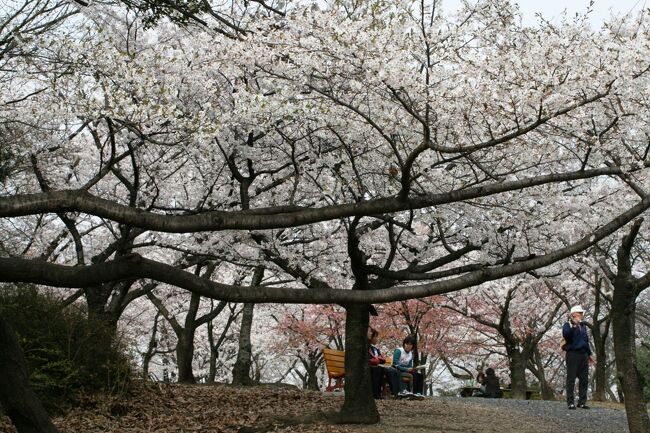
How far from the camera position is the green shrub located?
28.1 ft

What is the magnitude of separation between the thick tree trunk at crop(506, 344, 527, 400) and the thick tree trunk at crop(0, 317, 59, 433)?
15.7m

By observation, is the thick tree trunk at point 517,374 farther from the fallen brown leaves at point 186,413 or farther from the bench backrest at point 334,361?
the fallen brown leaves at point 186,413

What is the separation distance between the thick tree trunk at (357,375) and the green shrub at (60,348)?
9.40 feet

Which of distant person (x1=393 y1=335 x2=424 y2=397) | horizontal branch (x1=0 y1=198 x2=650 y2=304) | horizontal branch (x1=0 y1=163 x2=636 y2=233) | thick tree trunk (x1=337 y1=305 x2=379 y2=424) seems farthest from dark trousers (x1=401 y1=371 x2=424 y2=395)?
horizontal branch (x1=0 y1=163 x2=636 y2=233)

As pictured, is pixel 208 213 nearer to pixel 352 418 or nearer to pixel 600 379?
pixel 352 418

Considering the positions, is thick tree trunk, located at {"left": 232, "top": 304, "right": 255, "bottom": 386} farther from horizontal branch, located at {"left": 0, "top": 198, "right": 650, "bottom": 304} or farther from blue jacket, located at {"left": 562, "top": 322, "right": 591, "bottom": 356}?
horizontal branch, located at {"left": 0, "top": 198, "right": 650, "bottom": 304}

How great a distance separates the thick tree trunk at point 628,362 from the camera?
22.7 ft

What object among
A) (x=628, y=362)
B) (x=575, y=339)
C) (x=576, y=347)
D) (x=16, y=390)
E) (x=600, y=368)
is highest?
(x=600, y=368)

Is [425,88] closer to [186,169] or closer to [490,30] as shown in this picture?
[490,30]

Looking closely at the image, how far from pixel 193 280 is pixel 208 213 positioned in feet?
1.87

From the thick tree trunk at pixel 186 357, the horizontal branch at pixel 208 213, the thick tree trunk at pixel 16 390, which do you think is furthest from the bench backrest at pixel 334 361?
the thick tree trunk at pixel 16 390

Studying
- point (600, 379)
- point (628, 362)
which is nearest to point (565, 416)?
point (628, 362)

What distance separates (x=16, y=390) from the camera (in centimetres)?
607

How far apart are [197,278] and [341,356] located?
8238 millimetres
